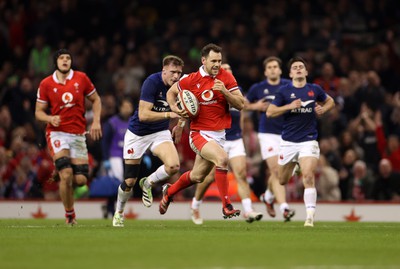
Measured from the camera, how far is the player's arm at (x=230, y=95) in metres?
14.4

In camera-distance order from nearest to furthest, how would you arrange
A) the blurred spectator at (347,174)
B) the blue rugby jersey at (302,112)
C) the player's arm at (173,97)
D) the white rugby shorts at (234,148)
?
the player's arm at (173,97) → the blue rugby jersey at (302,112) → the white rugby shorts at (234,148) → the blurred spectator at (347,174)

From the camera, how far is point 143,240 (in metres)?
12.4

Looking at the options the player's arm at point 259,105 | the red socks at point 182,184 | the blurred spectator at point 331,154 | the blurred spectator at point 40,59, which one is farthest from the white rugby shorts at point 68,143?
the blurred spectator at point 40,59

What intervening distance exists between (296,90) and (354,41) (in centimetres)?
1003

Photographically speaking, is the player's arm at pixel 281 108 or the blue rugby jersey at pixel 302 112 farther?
the blue rugby jersey at pixel 302 112

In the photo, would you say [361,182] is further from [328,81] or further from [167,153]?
[167,153]

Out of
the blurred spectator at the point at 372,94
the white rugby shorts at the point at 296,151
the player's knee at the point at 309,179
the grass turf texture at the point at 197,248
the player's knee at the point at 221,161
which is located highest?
the blurred spectator at the point at 372,94

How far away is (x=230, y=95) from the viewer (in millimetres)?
14516

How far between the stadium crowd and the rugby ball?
7300 millimetres

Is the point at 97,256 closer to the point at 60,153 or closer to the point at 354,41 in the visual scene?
the point at 60,153

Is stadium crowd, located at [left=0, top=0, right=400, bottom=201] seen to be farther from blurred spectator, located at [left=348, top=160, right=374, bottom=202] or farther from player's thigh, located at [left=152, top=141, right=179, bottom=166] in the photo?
player's thigh, located at [left=152, top=141, right=179, bottom=166]

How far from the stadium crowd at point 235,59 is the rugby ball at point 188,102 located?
7300mm

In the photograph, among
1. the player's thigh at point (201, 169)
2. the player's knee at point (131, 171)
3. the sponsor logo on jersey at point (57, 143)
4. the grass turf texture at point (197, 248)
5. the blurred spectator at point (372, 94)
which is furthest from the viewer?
the blurred spectator at point (372, 94)

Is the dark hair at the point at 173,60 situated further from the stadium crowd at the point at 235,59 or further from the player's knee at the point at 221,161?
the stadium crowd at the point at 235,59
